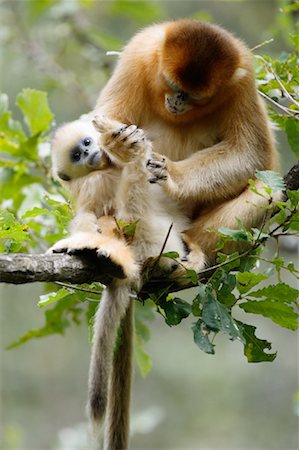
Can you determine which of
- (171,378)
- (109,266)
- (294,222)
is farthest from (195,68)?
(171,378)

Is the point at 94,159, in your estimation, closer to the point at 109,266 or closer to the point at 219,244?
the point at 109,266

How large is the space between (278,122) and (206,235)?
0.51m

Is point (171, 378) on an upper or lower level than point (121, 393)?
lower

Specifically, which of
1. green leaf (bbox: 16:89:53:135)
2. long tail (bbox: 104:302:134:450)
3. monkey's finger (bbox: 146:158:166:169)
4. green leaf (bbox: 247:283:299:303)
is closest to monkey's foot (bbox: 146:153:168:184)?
monkey's finger (bbox: 146:158:166:169)

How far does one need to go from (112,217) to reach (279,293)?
0.62m

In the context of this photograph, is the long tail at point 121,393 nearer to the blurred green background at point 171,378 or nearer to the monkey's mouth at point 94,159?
the monkey's mouth at point 94,159

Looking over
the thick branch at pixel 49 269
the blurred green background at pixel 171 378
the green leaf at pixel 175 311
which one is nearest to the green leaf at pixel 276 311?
the green leaf at pixel 175 311

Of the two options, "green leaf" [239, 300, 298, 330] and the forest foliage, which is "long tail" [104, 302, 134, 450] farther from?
"green leaf" [239, 300, 298, 330]

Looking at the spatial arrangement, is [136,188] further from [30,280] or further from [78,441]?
[78,441]

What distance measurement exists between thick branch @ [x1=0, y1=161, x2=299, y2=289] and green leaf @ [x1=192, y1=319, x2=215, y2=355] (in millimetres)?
282

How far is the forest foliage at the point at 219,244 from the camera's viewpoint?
7.32 ft

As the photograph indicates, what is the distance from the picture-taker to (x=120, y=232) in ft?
8.16

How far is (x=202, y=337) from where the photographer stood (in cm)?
220

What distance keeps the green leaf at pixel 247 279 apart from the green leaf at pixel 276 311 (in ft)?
0.19
